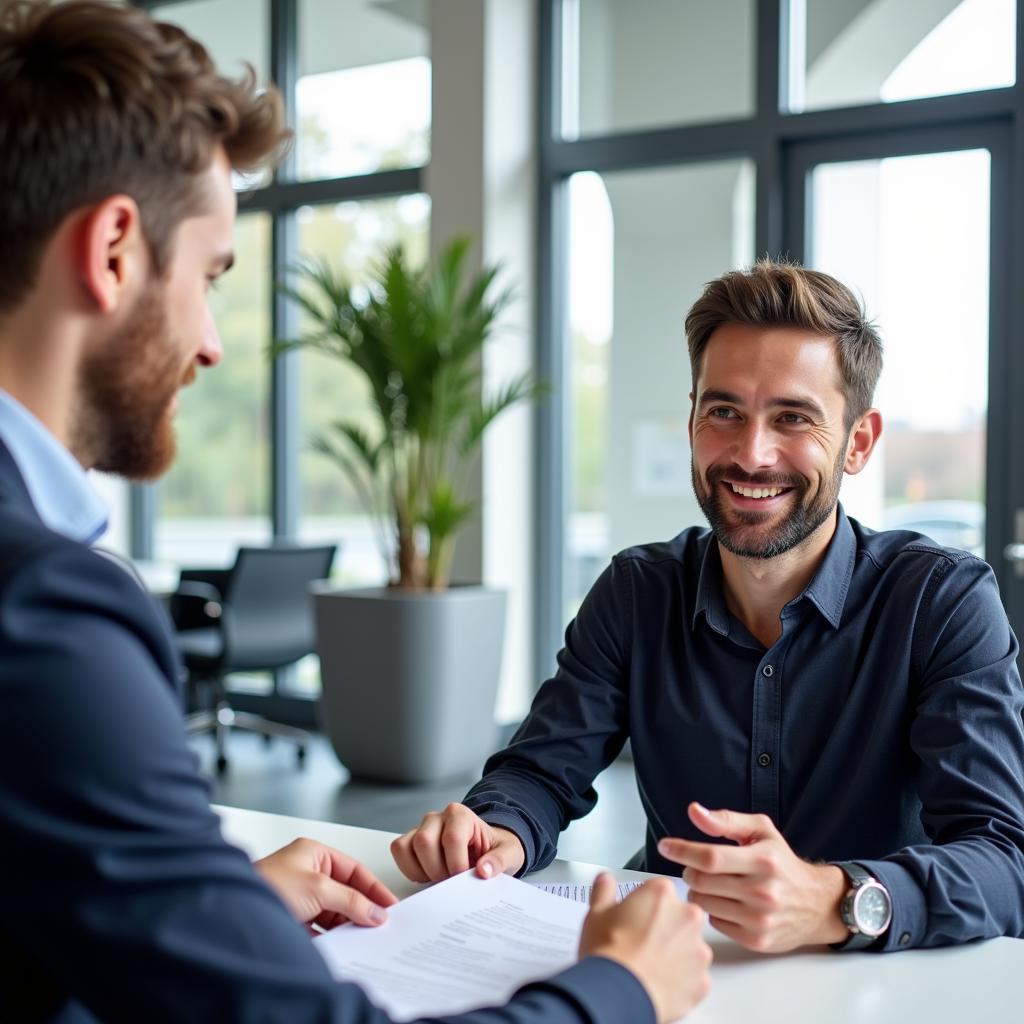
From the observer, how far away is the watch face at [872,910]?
1.14m

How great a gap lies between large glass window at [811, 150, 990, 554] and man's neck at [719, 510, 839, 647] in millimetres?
2798

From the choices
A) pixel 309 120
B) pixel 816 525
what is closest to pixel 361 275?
pixel 309 120

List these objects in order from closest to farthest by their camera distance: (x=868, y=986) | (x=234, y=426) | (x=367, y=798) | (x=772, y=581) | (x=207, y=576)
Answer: (x=868, y=986), (x=772, y=581), (x=367, y=798), (x=207, y=576), (x=234, y=426)

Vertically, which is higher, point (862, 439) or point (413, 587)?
point (862, 439)

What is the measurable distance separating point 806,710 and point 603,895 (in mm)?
717

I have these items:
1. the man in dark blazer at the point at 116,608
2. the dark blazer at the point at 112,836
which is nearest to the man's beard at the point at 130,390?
the man in dark blazer at the point at 116,608

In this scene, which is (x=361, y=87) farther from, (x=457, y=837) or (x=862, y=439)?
(x=457, y=837)

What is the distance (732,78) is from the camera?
4766mm

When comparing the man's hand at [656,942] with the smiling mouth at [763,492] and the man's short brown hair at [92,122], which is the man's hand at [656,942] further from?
the smiling mouth at [763,492]

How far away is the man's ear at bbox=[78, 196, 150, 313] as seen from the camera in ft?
2.72

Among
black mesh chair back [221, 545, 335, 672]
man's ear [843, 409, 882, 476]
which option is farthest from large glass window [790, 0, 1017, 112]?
man's ear [843, 409, 882, 476]

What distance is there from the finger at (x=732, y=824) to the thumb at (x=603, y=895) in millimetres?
161

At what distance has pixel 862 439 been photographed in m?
1.83

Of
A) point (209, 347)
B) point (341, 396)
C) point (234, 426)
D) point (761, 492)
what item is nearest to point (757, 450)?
point (761, 492)
